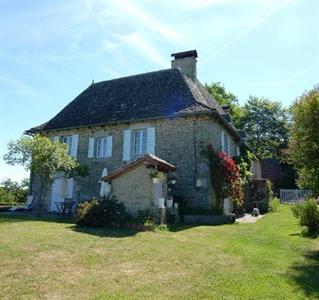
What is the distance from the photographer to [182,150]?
18016 millimetres

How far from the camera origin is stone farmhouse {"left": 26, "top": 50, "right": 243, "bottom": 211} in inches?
684

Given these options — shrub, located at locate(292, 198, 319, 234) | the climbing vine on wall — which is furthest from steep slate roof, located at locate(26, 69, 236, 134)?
shrub, located at locate(292, 198, 319, 234)

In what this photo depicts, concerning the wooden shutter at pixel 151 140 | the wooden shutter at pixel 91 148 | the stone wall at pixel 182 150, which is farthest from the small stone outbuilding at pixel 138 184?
the wooden shutter at pixel 91 148

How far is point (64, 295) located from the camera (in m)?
5.71

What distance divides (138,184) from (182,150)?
427 centimetres

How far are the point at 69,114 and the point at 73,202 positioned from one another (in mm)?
5972

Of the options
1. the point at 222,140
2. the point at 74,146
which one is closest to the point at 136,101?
the point at 74,146

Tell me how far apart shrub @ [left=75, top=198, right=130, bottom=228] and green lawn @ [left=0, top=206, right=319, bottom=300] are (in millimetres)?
1344

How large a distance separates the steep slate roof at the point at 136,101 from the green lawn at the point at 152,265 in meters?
8.48

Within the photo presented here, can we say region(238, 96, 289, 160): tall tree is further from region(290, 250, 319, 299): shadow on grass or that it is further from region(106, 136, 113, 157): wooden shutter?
region(290, 250, 319, 299): shadow on grass

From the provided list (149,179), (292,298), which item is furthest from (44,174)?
(292,298)

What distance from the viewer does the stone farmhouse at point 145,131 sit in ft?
57.0

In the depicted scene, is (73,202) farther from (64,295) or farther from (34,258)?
(64,295)

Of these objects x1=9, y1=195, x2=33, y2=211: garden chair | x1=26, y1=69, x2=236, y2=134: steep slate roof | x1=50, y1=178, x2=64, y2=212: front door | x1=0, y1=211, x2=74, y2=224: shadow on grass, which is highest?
x1=26, y1=69, x2=236, y2=134: steep slate roof
